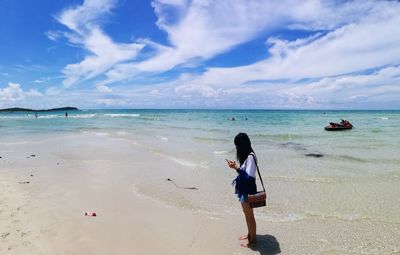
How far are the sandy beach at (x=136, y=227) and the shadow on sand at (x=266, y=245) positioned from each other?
17 millimetres

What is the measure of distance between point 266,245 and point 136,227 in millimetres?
2509

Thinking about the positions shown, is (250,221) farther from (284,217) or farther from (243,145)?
(284,217)

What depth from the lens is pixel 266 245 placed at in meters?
5.88

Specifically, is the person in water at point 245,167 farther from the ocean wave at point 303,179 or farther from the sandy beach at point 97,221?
the ocean wave at point 303,179

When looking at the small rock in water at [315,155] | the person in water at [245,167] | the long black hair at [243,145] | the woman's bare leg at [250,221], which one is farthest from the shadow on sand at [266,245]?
the small rock in water at [315,155]

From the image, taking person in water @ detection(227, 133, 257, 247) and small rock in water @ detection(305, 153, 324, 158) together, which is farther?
small rock in water @ detection(305, 153, 324, 158)

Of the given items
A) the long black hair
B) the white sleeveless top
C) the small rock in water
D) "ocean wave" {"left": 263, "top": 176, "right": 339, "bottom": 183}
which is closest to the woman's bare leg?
the white sleeveless top

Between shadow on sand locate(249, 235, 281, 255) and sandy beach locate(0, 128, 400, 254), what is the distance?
0.02 meters

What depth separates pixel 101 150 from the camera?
1702 cm

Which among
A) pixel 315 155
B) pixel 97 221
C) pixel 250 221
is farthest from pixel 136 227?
pixel 315 155

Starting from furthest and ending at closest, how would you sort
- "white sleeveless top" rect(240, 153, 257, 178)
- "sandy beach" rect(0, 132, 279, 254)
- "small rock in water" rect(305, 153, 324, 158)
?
"small rock in water" rect(305, 153, 324, 158), "sandy beach" rect(0, 132, 279, 254), "white sleeveless top" rect(240, 153, 257, 178)

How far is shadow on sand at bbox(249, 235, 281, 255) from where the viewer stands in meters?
5.66

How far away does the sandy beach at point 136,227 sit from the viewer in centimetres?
565

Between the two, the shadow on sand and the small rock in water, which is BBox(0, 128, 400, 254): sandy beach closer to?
the shadow on sand
